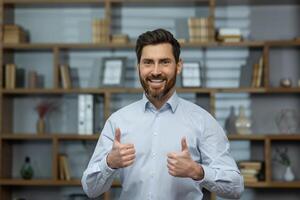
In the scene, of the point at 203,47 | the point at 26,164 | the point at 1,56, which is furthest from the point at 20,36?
the point at 203,47

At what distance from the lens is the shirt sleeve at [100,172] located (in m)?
1.69

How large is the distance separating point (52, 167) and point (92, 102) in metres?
0.61

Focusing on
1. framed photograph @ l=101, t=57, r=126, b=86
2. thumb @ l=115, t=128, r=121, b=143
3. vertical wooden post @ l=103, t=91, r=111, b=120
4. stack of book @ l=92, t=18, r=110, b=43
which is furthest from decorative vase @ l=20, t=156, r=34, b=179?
thumb @ l=115, t=128, r=121, b=143

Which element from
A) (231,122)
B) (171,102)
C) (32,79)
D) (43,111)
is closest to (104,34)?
(32,79)

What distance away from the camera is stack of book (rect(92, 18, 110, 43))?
417 cm

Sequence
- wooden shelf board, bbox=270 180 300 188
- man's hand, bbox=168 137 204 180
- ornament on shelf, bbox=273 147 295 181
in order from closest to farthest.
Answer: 1. man's hand, bbox=168 137 204 180
2. wooden shelf board, bbox=270 180 300 188
3. ornament on shelf, bbox=273 147 295 181

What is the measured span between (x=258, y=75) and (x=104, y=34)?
128 cm

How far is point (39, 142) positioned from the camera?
170 inches

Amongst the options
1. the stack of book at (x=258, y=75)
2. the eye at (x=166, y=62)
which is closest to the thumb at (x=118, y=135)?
the eye at (x=166, y=62)

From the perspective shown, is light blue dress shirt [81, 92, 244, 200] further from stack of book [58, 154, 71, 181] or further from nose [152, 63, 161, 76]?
stack of book [58, 154, 71, 181]

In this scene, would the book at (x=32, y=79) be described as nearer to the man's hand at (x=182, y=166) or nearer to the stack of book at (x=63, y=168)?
the stack of book at (x=63, y=168)

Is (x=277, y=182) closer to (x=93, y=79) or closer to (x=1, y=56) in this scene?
(x=93, y=79)

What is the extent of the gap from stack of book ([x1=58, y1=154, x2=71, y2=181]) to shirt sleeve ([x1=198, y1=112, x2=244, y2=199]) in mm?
2481

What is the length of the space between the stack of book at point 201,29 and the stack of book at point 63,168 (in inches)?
54.9
